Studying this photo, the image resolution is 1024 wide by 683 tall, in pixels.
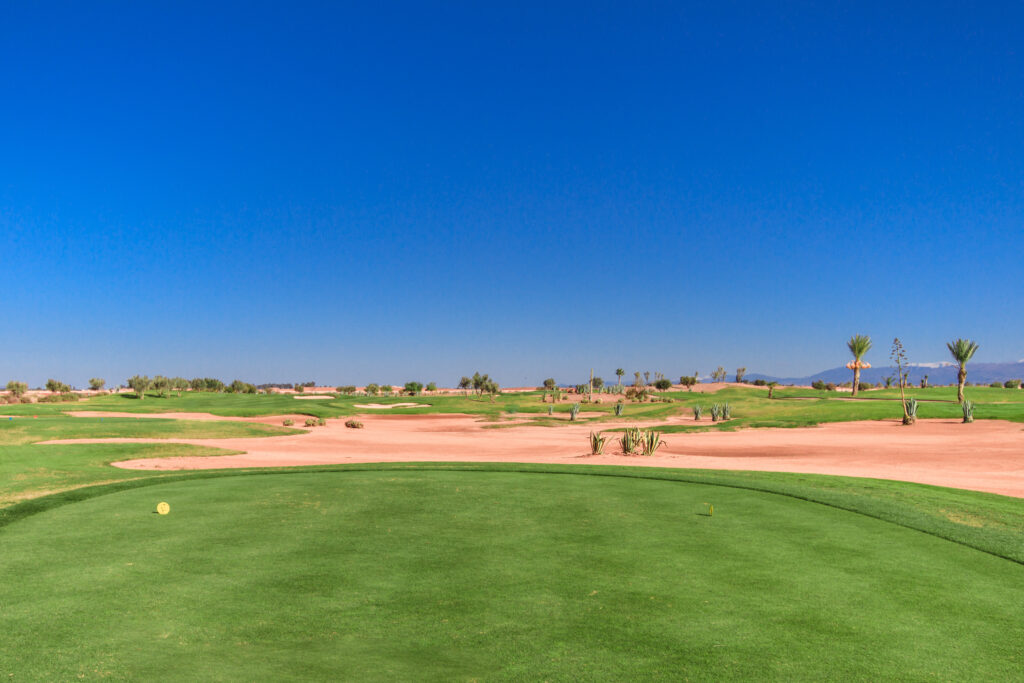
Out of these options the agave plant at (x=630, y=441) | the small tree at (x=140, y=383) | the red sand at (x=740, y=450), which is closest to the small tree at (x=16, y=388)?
the small tree at (x=140, y=383)

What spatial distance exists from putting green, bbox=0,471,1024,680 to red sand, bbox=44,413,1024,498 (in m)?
11.9

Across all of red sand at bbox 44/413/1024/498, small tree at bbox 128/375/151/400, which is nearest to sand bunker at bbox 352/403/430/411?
red sand at bbox 44/413/1024/498

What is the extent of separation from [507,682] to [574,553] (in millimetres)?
3381

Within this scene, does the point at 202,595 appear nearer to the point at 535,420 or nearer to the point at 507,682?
the point at 507,682

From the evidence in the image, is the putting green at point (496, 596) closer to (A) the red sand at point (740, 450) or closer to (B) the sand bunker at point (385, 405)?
(A) the red sand at point (740, 450)

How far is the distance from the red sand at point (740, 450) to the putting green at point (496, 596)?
1188cm

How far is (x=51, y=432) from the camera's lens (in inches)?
1054

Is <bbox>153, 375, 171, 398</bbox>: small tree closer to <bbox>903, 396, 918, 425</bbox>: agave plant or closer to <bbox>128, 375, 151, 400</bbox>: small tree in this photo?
<bbox>128, 375, 151, 400</bbox>: small tree

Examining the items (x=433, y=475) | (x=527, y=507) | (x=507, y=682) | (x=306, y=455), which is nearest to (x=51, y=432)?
(x=306, y=455)

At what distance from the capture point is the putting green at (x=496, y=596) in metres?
4.52

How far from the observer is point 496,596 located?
5.88 metres

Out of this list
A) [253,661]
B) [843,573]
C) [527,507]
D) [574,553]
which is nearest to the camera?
[253,661]

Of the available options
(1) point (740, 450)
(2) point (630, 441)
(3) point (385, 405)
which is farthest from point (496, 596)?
(3) point (385, 405)

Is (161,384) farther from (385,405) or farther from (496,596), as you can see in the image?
(496,596)
